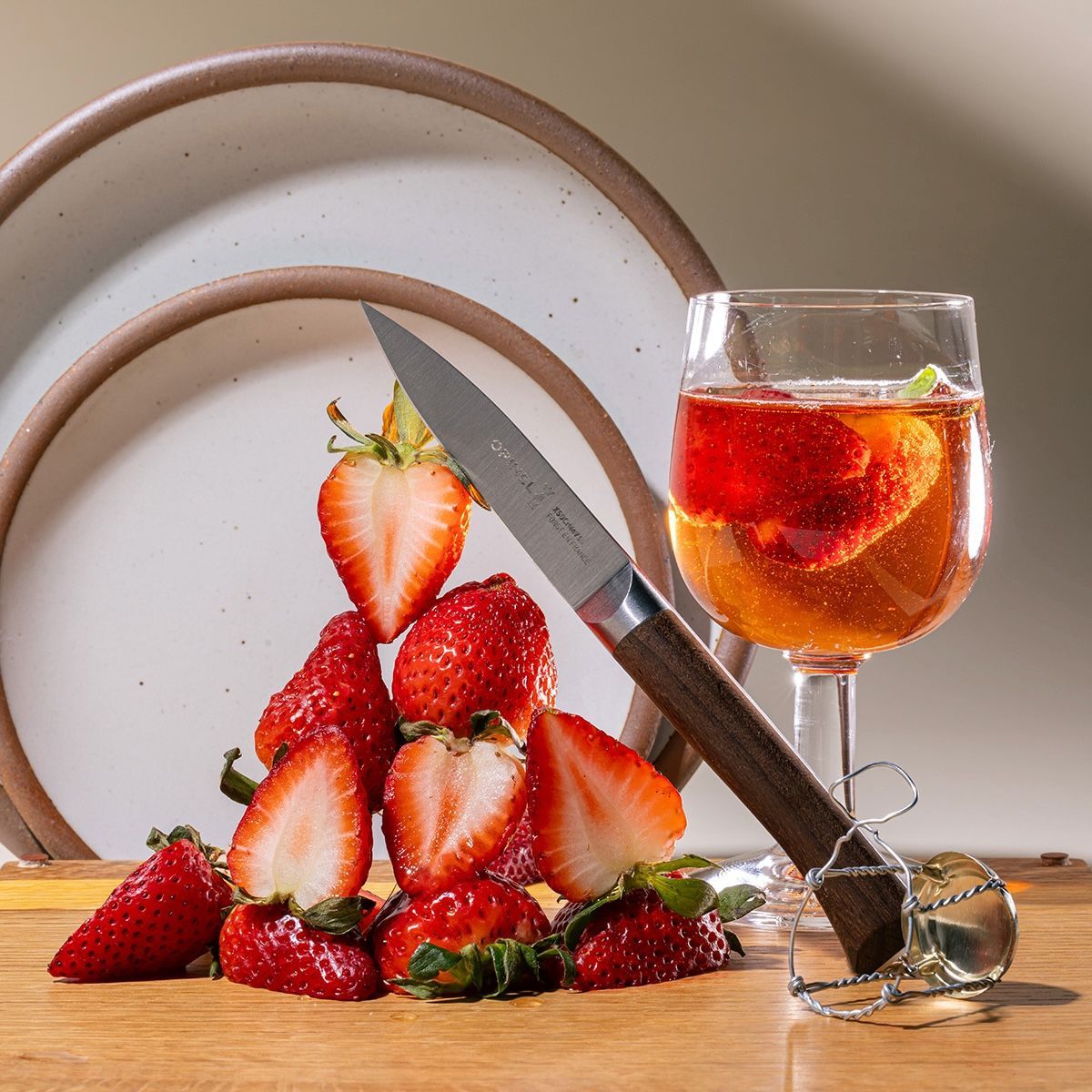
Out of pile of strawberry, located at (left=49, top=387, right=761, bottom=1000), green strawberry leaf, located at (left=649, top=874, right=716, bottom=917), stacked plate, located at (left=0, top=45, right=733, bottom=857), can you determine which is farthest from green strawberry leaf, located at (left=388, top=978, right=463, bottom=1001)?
stacked plate, located at (left=0, top=45, right=733, bottom=857)

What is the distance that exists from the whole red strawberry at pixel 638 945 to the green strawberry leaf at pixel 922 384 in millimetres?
283

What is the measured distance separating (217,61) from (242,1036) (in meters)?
0.67

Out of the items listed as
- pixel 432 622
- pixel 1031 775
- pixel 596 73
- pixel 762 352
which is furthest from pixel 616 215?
pixel 1031 775

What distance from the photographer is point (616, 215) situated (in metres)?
0.96

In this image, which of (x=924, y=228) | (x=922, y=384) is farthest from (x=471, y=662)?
(x=924, y=228)

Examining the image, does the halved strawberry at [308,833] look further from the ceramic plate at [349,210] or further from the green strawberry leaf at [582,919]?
the ceramic plate at [349,210]

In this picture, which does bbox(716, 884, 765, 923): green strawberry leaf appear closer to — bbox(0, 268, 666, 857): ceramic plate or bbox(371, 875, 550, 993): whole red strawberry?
bbox(371, 875, 550, 993): whole red strawberry

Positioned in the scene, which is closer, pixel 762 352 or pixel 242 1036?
pixel 242 1036

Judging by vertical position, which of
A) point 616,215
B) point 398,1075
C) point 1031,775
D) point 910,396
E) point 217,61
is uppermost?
point 217,61

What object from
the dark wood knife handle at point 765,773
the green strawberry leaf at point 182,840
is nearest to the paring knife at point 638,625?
the dark wood knife handle at point 765,773

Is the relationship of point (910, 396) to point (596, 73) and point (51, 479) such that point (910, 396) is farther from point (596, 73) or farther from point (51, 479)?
point (51, 479)

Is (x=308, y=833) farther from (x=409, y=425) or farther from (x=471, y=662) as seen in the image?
(x=409, y=425)

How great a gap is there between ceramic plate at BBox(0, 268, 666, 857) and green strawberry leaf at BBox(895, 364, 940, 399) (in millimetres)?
346

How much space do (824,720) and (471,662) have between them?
22 cm
